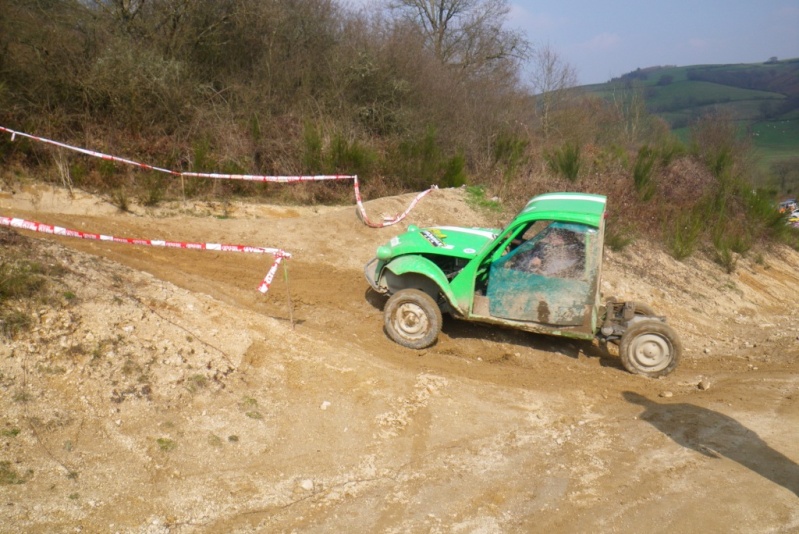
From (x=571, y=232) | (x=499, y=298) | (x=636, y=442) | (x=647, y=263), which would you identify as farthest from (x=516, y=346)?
(x=647, y=263)

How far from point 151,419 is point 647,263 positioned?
32.4 feet

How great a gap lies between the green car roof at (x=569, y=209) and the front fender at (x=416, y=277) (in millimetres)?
1094

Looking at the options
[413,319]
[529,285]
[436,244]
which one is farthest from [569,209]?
[413,319]

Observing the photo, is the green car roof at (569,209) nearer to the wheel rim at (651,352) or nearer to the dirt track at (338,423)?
the wheel rim at (651,352)

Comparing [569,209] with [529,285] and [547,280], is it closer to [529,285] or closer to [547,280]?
[547,280]

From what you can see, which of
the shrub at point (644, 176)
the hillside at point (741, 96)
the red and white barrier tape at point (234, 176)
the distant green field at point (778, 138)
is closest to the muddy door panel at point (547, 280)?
the red and white barrier tape at point (234, 176)

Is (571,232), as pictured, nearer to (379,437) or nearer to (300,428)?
(379,437)

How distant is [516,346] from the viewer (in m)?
7.59

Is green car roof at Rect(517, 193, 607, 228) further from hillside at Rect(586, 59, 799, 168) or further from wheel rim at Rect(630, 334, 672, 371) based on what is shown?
hillside at Rect(586, 59, 799, 168)

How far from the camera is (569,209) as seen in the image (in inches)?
262

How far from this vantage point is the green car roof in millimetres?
6457

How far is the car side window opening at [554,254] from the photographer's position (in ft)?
21.4

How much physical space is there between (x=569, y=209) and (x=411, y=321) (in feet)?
6.88

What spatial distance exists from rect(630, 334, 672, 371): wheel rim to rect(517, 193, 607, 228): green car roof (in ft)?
4.95
